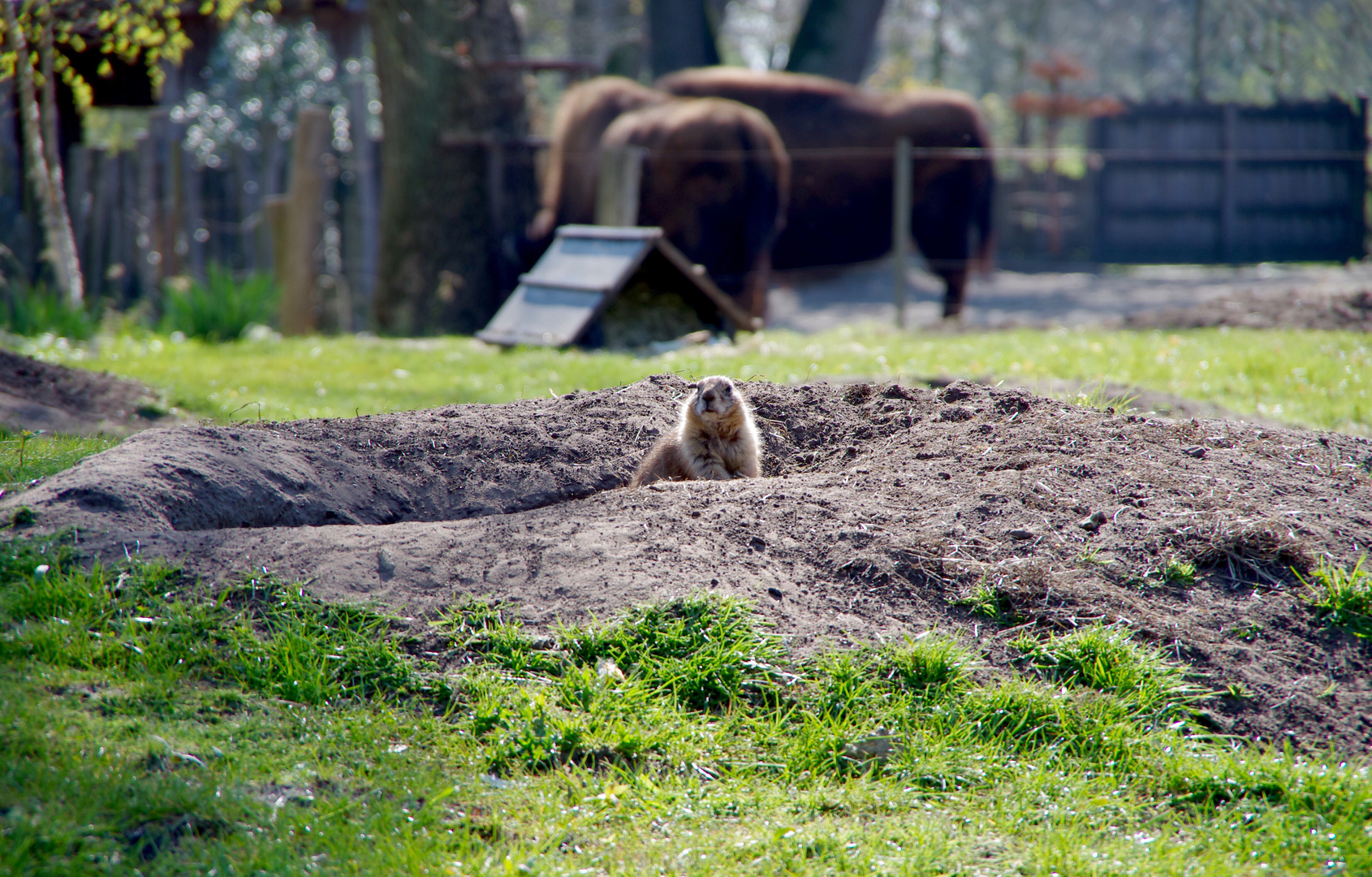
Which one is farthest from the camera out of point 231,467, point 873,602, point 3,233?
point 3,233

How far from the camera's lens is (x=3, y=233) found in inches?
443

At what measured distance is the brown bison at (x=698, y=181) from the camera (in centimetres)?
1155

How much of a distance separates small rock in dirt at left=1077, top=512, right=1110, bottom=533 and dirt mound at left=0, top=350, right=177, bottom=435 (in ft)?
15.3

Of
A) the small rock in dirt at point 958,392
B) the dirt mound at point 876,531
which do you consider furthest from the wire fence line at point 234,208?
the dirt mound at point 876,531

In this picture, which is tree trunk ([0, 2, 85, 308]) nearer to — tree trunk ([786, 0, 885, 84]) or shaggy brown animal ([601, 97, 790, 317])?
shaggy brown animal ([601, 97, 790, 317])

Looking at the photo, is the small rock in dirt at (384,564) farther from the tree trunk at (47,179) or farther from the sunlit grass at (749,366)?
the tree trunk at (47,179)

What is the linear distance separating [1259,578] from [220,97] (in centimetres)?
1533

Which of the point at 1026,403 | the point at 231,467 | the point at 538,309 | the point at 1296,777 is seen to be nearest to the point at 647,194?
the point at 538,309

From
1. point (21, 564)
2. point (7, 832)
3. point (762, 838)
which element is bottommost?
point (762, 838)

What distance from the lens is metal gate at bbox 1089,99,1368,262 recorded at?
712 inches

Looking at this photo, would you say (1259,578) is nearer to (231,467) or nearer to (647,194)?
(231,467)

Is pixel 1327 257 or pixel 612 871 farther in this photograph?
pixel 1327 257

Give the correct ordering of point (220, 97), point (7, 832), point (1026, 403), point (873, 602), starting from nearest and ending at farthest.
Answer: point (7, 832) → point (873, 602) → point (1026, 403) → point (220, 97)

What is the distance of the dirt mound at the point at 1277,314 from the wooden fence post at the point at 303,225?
7754 mm
